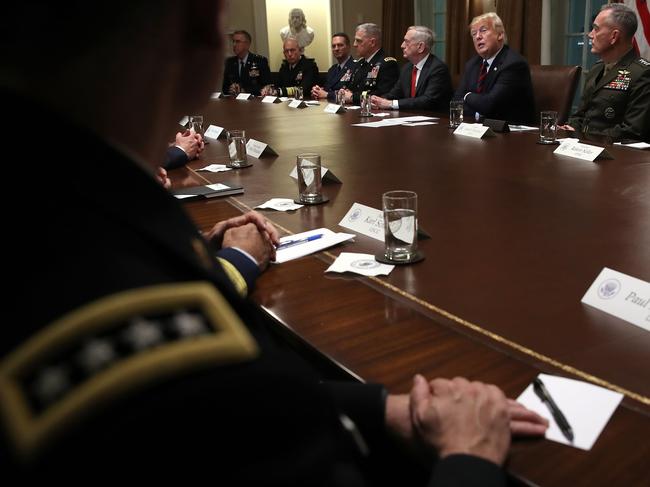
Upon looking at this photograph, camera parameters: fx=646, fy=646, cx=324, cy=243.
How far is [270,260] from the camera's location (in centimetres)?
134

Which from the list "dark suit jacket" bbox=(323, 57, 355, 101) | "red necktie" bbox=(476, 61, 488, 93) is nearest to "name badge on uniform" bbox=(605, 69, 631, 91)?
"red necktie" bbox=(476, 61, 488, 93)

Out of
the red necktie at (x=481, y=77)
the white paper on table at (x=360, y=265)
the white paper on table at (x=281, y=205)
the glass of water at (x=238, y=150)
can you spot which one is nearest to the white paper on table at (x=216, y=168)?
the glass of water at (x=238, y=150)

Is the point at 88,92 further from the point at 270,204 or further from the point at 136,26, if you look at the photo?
the point at 270,204

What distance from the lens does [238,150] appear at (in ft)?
7.77

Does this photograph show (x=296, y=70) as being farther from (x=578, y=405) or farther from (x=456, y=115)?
(x=578, y=405)

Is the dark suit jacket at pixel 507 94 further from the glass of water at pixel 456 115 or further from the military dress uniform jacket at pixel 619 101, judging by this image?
the glass of water at pixel 456 115

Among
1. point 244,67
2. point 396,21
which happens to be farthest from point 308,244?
point 396,21

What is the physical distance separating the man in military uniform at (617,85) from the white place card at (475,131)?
31.6 inches

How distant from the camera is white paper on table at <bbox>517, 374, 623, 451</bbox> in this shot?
73cm

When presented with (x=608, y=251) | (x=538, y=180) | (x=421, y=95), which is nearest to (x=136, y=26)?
(x=608, y=251)

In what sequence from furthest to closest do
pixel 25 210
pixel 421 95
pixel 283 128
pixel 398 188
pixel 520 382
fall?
pixel 421 95, pixel 283 128, pixel 398 188, pixel 520 382, pixel 25 210

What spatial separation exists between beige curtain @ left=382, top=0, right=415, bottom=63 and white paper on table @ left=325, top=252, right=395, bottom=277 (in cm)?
726

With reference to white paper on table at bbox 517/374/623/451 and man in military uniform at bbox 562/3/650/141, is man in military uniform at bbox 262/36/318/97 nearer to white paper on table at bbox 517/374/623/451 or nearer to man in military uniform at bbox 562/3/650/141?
man in military uniform at bbox 562/3/650/141

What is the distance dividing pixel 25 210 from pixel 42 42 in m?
0.10
